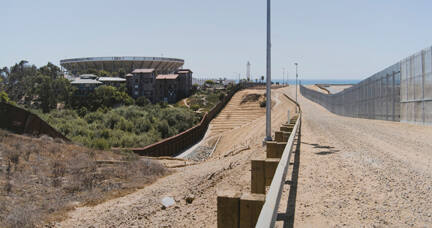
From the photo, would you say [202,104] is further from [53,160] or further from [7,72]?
[7,72]

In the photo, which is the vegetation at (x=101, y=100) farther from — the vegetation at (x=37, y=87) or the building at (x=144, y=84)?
the building at (x=144, y=84)

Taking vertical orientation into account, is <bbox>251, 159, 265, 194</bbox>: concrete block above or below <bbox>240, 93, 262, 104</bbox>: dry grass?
below

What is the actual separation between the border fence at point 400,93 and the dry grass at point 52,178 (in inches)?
714

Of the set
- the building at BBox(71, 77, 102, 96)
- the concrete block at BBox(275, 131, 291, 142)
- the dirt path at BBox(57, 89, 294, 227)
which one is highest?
the building at BBox(71, 77, 102, 96)

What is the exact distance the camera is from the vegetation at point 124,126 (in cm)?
3877

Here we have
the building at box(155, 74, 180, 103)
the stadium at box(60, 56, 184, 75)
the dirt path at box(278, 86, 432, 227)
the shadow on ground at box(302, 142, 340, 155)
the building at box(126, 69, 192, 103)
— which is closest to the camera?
the dirt path at box(278, 86, 432, 227)

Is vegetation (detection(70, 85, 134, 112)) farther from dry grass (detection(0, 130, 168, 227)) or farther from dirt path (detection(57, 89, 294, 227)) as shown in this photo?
dirt path (detection(57, 89, 294, 227))

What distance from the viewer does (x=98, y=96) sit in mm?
84062

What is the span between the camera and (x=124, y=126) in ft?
155

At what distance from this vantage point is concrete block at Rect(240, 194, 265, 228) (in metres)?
4.19

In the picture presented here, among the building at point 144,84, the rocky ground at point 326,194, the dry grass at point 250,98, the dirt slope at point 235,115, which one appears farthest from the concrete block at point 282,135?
the building at point 144,84

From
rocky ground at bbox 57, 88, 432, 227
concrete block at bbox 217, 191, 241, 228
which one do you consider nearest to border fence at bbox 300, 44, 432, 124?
rocky ground at bbox 57, 88, 432, 227

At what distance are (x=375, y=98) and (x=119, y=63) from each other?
147 metres

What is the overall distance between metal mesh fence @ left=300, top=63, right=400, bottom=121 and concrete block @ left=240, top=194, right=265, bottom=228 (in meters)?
29.0
